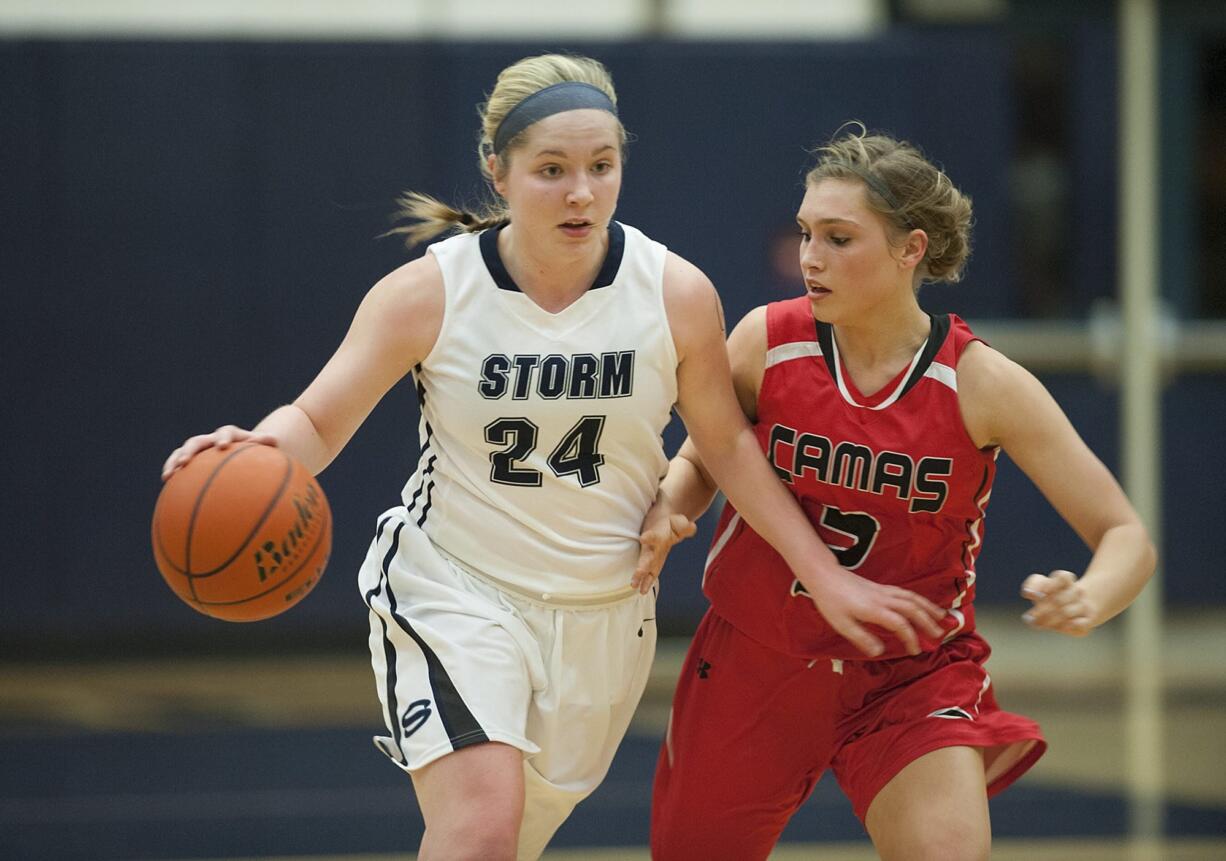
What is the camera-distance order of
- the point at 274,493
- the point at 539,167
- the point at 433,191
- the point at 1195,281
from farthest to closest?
the point at 1195,281 < the point at 433,191 < the point at 539,167 < the point at 274,493

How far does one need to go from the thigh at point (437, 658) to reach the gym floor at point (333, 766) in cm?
200

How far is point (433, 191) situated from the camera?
8297 millimetres

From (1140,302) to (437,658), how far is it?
6469 mm

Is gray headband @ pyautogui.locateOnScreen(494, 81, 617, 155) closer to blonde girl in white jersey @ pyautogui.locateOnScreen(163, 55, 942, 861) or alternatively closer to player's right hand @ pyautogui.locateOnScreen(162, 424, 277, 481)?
blonde girl in white jersey @ pyautogui.locateOnScreen(163, 55, 942, 861)

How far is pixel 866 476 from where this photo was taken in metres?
3.28

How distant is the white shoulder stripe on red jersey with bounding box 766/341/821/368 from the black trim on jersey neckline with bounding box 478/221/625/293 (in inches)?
15.4

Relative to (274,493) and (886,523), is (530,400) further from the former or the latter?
(886,523)

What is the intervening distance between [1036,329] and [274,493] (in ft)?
21.5

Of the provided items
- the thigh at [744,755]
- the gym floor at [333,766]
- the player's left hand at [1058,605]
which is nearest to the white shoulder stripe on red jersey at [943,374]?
the player's left hand at [1058,605]

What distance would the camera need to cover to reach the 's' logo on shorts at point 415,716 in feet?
10.0

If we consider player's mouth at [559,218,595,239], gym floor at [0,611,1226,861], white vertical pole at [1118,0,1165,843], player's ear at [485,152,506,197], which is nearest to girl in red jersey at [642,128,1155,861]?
player's mouth at [559,218,595,239]

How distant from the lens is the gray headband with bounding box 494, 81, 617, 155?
124 inches

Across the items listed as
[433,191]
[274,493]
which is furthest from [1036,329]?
[274,493]

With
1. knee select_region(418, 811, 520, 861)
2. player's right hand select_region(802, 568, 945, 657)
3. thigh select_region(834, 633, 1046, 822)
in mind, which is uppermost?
player's right hand select_region(802, 568, 945, 657)
